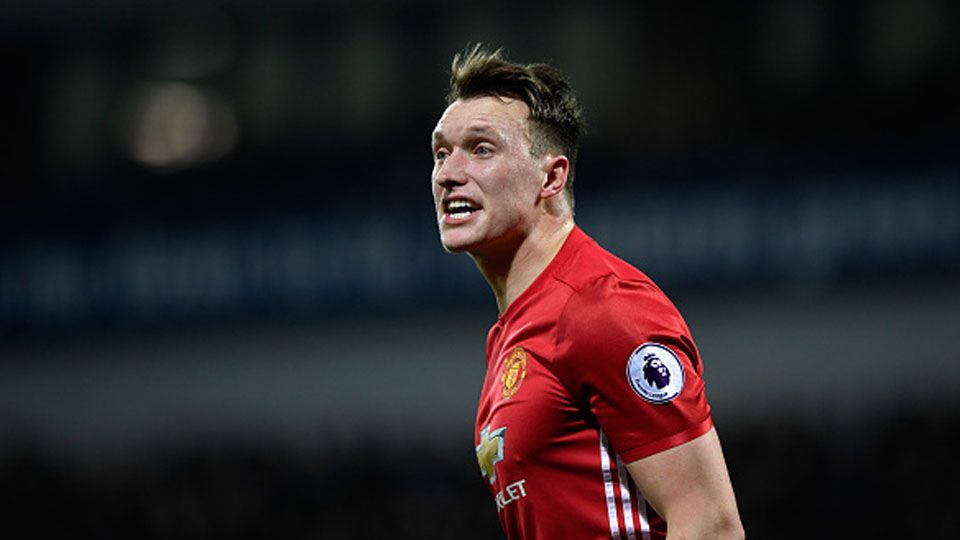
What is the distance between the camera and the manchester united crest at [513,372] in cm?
307

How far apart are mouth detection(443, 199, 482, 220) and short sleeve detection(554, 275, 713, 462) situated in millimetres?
548

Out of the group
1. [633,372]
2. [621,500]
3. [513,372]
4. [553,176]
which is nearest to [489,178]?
[553,176]

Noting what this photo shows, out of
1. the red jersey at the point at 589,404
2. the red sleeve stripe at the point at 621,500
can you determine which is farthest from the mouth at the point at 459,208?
the red sleeve stripe at the point at 621,500

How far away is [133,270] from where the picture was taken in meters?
11.3

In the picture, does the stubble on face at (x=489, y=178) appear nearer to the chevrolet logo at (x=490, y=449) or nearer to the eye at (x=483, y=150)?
the eye at (x=483, y=150)

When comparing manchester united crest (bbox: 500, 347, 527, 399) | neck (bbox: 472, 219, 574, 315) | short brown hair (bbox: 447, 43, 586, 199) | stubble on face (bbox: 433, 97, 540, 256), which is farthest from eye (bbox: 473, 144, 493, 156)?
manchester united crest (bbox: 500, 347, 527, 399)

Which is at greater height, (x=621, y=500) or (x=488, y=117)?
(x=488, y=117)

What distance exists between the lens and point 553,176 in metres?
3.45

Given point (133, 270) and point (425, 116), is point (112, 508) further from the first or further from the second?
point (425, 116)

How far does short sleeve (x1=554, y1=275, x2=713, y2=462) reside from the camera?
9.18 feet

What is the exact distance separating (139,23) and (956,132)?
24.1 ft

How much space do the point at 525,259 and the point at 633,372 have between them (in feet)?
2.23

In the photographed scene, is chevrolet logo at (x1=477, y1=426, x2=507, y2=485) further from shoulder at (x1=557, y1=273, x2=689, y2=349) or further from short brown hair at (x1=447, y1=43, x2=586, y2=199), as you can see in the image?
short brown hair at (x1=447, y1=43, x2=586, y2=199)

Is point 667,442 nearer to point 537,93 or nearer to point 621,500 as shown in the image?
point 621,500
